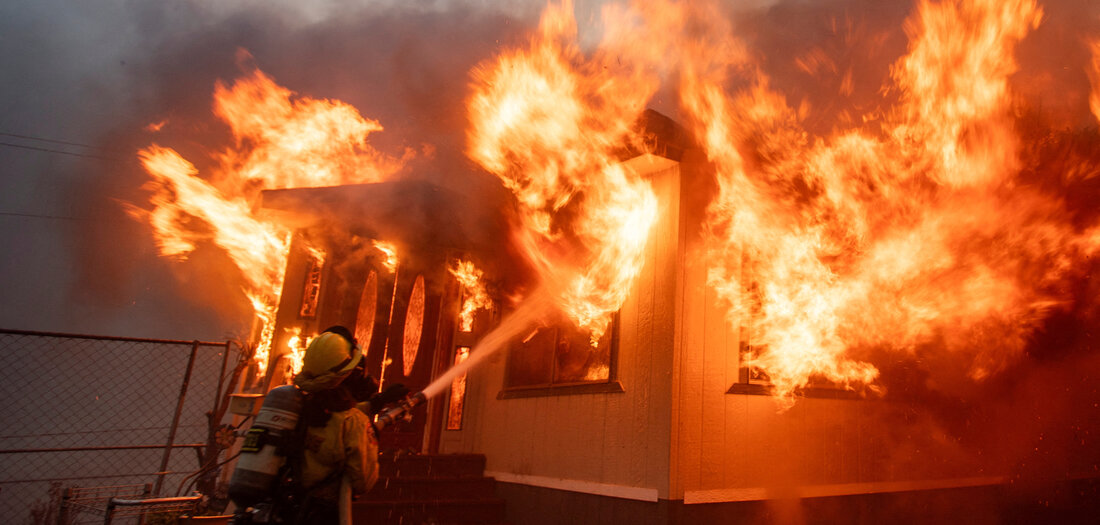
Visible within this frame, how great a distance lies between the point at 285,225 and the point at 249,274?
1.42 meters

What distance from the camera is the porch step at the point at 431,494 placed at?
261 inches

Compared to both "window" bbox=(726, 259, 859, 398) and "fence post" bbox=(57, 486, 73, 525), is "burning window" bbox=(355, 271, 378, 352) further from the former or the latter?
"window" bbox=(726, 259, 859, 398)

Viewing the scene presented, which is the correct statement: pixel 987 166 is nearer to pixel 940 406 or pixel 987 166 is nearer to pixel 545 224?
pixel 940 406

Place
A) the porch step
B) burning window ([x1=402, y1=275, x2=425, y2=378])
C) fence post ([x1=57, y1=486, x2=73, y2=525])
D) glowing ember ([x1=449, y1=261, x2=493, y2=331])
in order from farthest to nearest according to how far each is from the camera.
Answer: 1. glowing ember ([x1=449, y1=261, x2=493, y2=331])
2. burning window ([x1=402, y1=275, x2=425, y2=378])
3. the porch step
4. fence post ([x1=57, y1=486, x2=73, y2=525])

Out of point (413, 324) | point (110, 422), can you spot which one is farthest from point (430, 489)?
point (110, 422)

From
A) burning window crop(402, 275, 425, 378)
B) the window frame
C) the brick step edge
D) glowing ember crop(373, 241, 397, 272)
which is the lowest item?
the brick step edge

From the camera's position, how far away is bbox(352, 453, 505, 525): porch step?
21.8 ft

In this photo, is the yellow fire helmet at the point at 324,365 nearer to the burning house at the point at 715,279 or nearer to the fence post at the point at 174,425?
the burning house at the point at 715,279

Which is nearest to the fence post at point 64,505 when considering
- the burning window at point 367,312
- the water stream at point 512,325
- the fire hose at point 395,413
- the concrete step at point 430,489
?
the concrete step at point 430,489

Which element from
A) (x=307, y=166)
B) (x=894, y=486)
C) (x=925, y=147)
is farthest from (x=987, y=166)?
(x=307, y=166)

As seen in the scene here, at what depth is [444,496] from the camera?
718cm

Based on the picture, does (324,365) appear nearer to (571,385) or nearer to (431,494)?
(571,385)

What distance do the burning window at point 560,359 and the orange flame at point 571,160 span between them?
7.9 inches

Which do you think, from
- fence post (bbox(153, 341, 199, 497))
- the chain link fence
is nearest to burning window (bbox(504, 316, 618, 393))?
fence post (bbox(153, 341, 199, 497))
